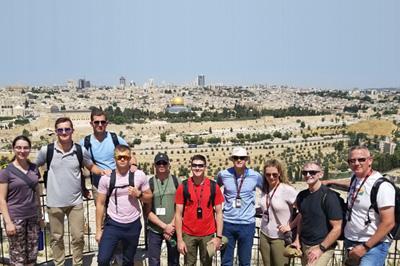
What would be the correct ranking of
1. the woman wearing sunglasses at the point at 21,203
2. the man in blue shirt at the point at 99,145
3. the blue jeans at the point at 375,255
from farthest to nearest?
the man in blue shirt at the point at 99,145
the woman wearing sunglasses at the point at 21,203
the blue jeans at the point at 375,255

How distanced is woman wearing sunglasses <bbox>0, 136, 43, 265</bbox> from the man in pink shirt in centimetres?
56

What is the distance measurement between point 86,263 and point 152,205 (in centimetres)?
136

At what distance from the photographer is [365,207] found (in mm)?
3232

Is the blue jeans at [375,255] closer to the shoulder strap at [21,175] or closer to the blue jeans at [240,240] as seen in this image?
the blue jeans at [240,240]

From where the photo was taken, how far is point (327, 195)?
344 cm

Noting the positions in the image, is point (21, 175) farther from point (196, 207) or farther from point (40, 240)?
point (196, 207)

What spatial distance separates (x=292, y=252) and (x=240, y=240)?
0.56m

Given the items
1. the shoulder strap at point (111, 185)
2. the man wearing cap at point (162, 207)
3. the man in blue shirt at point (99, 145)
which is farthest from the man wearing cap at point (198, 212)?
the man in blue shirt at point (99, 145)

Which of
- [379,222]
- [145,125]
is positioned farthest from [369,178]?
[145,125]

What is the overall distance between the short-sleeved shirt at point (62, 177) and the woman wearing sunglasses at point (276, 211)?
5.67 feet

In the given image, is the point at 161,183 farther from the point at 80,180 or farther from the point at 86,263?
the point at 86,263

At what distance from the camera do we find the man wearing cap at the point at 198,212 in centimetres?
375

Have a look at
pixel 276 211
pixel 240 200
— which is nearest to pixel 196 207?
pixel 240 200

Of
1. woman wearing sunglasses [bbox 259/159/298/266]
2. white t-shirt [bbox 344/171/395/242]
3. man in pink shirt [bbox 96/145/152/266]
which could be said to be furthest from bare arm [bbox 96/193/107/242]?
white t-shirt [bbox 344/171/395/242]
